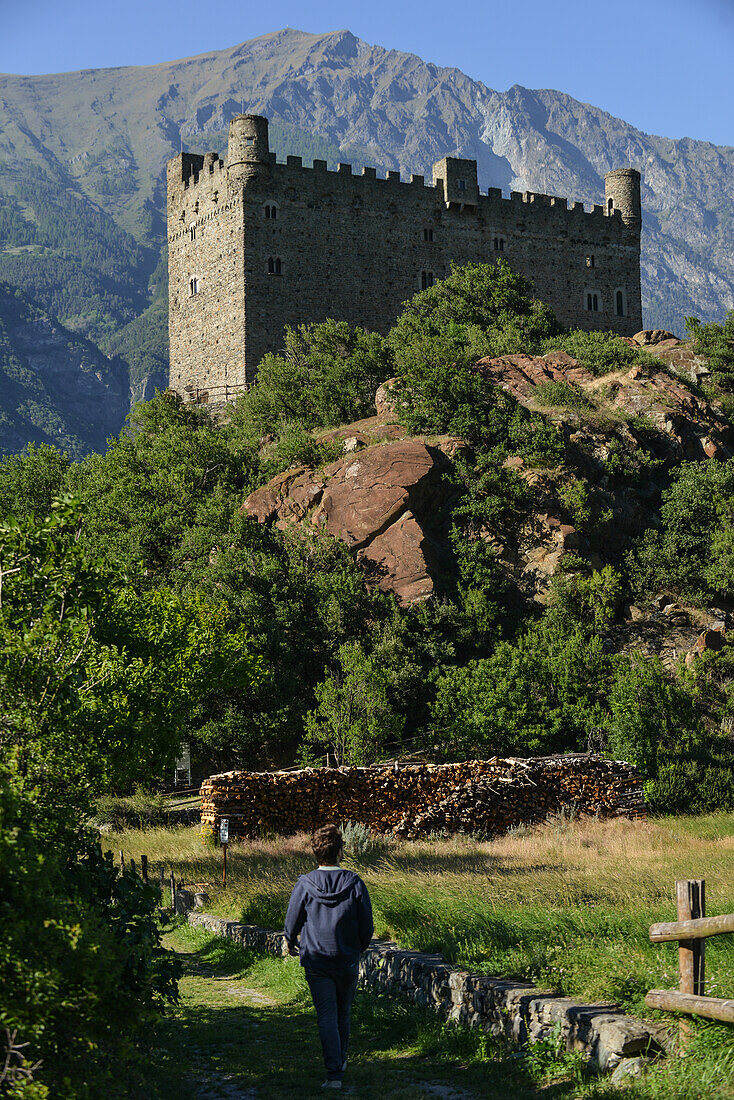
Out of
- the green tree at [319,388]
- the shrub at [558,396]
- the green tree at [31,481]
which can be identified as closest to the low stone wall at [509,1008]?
the shrub at [558,396]

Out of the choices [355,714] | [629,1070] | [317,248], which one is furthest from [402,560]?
[317,248]

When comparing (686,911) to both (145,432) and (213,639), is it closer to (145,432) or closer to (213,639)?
(213,639)

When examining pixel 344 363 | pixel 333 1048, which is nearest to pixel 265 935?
pixel 333 1048

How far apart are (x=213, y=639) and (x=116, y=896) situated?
599 inches

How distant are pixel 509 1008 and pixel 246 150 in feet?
140

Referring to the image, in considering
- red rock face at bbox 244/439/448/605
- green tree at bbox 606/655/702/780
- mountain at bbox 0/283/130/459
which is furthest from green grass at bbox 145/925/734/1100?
mountain at bbox 0/283/130/459

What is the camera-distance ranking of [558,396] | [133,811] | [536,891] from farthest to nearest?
[558,396], [133,811], [536,891]

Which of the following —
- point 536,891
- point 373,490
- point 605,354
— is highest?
point 605,354

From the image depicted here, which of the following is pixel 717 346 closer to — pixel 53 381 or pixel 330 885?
pixel 330 885

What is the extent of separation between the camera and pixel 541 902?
444 inches

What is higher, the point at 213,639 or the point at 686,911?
the point at 213,639

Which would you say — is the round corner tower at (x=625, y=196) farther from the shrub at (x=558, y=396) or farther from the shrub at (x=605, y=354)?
the shrub at (x=558, y=396)

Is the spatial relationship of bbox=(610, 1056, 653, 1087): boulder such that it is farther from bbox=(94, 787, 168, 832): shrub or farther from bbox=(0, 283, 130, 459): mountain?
bbox=(0, 283, 130, 459): mountain

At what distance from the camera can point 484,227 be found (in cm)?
5119
